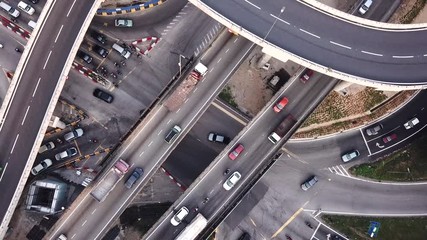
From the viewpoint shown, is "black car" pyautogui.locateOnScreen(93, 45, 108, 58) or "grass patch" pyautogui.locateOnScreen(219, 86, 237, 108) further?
"grass patch" pyautogui.locateOnScreen(219, 86, 237, 108)

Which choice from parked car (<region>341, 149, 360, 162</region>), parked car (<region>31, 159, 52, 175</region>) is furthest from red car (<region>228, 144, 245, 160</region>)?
parked car (<region>31, 159, 52, 175</region>)

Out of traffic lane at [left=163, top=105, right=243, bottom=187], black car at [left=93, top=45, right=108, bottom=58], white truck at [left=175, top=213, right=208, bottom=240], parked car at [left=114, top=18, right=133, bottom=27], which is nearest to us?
white truck at [left=175, top=213, right=208, bottom=240]

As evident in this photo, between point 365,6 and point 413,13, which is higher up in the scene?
point 413,13

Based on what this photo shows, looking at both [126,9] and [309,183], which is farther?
[126,9]

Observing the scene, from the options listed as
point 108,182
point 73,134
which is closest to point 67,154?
point 73,134

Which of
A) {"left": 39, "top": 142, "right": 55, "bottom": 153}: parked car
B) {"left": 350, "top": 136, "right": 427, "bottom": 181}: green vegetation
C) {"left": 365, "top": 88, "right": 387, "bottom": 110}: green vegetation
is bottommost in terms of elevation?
{"left": 39, "top": 142, "right": 55, "bottom": 153}: parked car

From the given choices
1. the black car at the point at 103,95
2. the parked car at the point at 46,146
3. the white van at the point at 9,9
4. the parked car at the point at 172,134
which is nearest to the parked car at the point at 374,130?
the parked car at the point at 172,134

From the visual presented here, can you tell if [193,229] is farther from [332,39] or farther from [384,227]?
[332,39]

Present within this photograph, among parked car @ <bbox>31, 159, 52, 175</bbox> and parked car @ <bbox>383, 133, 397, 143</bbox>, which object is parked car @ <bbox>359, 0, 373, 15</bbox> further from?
parked car @ <bbox>31, 159, 52, 175</bbox>
